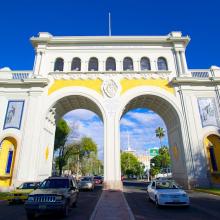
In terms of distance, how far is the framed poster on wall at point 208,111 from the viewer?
2438 centimetres

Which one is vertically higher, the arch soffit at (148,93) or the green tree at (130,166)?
the arch soffit at (148,93)

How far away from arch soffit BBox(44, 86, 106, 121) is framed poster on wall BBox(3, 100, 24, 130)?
3.41 m

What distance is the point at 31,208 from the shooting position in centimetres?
834

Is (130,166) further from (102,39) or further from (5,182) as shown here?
(5,182)

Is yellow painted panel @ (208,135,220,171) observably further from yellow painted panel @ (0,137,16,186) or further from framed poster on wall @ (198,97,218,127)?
yellow painted panel @ (0,137,16,186)

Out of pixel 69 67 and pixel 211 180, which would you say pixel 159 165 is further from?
pixel 69 67

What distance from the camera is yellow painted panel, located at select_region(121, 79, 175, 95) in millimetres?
26000

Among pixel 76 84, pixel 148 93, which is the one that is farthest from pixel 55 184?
pixel 148 93

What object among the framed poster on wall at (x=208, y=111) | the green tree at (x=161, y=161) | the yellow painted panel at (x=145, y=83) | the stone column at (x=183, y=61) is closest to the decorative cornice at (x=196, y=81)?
the yellow painted panel at (x=145, y=83)

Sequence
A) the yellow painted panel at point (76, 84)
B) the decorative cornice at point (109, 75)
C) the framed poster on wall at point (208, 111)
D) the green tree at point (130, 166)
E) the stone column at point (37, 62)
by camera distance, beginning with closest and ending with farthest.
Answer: the framed poster on wall at point (208, 111) → the yellow painted panel at point (76, 84) → the decorative cornice at point (109, 75) → the stone column at point (37, 62) → the green tree at point (130, 166)

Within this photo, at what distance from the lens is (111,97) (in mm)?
25578

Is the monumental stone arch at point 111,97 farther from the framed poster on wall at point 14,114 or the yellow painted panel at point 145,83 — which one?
the yellow painted panel at point 145,83

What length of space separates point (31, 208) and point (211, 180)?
20.4 meters

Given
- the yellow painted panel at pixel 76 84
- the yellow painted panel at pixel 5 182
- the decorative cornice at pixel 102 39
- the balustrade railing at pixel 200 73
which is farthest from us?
the decorative cornice at pixel 102 39
